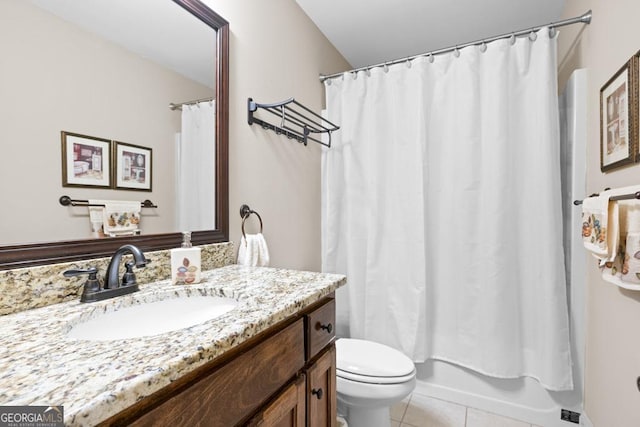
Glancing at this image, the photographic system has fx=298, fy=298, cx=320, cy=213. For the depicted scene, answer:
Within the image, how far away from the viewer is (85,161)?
2.80 ft

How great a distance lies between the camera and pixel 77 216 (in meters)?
0.84

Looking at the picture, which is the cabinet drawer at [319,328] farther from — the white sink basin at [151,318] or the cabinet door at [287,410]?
the white sink basin at [151,318]

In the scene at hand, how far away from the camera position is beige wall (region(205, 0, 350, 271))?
4.54 feet

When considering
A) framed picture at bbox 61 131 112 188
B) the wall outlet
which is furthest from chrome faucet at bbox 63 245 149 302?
the wall outlet

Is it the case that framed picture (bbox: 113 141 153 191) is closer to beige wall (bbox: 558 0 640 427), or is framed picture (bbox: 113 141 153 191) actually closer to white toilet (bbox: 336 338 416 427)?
white toilet (bbox: 336 338 416 427)

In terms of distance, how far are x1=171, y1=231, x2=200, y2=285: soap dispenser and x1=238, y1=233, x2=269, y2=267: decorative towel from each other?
1.11 feet

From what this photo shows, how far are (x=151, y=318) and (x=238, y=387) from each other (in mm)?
384

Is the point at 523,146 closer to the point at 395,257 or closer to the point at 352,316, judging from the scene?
the point at 395,257

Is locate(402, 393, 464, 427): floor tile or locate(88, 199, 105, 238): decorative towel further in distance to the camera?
locate(402, 393, 464, 427): floor tile

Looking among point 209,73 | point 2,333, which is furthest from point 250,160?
point 2,333

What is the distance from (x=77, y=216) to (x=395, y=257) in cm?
158

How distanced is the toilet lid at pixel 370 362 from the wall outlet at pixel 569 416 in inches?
37.7

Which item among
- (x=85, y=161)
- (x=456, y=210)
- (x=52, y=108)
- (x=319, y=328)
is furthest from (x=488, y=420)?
(x=52, y=108)

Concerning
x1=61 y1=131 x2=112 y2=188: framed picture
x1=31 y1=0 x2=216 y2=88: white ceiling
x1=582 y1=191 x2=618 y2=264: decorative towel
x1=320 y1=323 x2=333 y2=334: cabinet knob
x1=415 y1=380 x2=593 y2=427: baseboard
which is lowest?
x1=415 y1=380 x2=593 y2=427: baseboard
